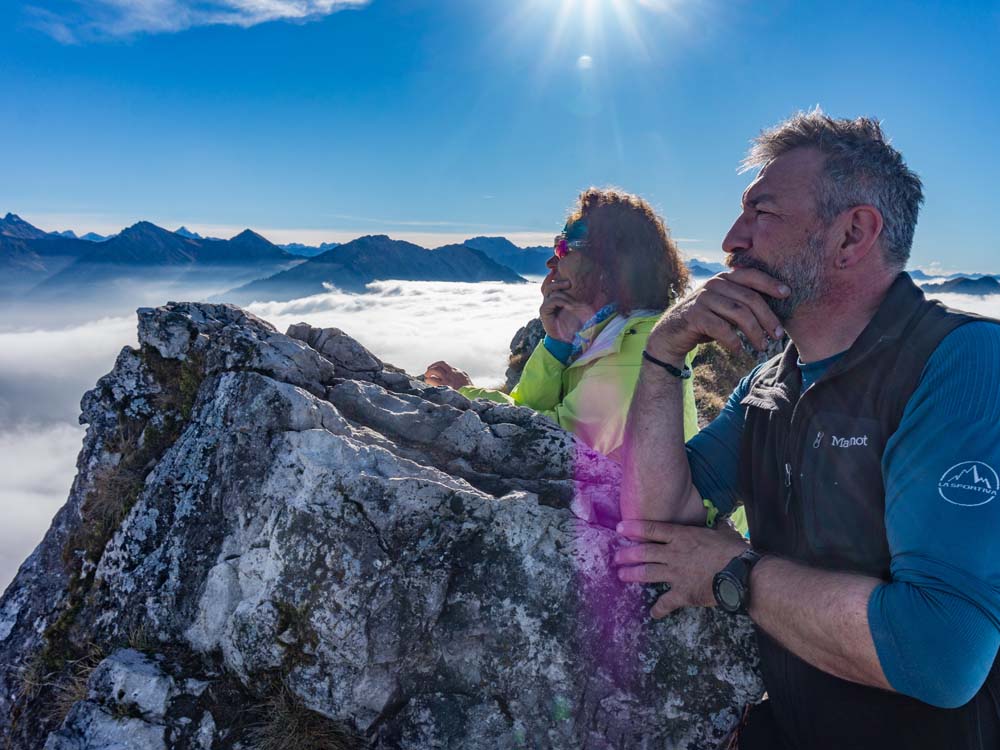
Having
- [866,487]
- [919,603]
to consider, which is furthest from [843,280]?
[919,603]

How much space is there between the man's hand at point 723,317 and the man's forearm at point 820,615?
1180mm

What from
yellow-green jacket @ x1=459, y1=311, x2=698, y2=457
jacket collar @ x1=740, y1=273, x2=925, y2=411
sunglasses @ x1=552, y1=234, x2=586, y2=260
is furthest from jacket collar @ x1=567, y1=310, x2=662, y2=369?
jacket collar @ x1=740, y1=273, x2=925, y2=411

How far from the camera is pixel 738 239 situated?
345 cm

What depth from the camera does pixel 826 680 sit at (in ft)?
9.55

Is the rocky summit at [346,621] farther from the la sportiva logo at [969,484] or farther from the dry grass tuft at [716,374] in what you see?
the dry grass tuft at [716,374]

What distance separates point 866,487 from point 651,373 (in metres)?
1.30

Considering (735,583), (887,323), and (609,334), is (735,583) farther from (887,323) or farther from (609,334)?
(609,334)

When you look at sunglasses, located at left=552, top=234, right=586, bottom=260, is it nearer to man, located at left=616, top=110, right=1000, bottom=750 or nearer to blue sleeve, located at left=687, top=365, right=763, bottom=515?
man, located at left=616, top=110, right=1000, bottom=750

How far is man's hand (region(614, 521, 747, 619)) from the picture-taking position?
323cm

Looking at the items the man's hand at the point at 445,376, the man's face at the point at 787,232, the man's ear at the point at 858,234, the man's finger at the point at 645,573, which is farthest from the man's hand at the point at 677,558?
the man's hand at the point at 445,376

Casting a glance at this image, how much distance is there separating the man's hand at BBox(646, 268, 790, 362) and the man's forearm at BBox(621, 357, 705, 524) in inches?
5.7

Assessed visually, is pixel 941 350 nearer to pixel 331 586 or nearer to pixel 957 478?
pixel 957 478

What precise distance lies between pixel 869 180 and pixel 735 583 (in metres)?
2.36

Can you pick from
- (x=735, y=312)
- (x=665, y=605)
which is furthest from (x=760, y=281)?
(x=665, y=605)
